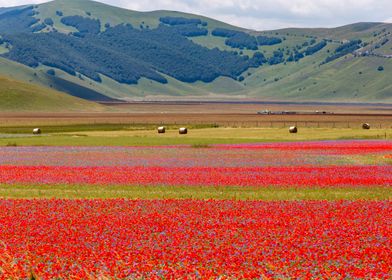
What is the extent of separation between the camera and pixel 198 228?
2566 centimetres

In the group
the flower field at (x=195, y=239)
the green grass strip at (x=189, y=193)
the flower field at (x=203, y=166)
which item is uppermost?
the flower field at (x=195, y=239)

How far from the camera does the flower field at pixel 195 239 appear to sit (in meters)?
19.5

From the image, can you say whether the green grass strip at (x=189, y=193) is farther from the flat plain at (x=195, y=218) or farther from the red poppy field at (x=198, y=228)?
the red poppy field at (x=198, y=228)

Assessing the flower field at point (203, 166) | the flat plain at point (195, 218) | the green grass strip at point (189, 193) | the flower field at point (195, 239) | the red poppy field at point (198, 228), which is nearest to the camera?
the flower field at point (195, 239)

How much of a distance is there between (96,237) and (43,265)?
4.32m

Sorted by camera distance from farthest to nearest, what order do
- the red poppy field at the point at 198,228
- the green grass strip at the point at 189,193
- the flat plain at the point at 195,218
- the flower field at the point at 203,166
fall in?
1. the flower field at the point at 203,166
2. the green grass strip at the point at 189,193
3. the flat plain at the point at 195,218
4. the red poppy field at the point at 198,228

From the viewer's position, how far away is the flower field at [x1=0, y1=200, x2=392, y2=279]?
64.1 feet

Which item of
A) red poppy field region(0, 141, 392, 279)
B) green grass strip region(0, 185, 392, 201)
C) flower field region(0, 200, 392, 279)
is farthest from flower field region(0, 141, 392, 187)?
flower field region(0, 200, 392, 279)

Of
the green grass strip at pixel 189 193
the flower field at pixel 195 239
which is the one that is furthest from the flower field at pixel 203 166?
the flower field at pixel 195 239

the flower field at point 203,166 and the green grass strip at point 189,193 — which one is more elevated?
the green grass strip at point 189,193

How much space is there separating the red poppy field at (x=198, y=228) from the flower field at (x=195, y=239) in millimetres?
35

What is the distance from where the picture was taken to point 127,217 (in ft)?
92.6

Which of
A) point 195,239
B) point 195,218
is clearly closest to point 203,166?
point 195,218

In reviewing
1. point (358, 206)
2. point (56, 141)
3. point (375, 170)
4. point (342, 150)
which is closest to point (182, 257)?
point (358, 206)
